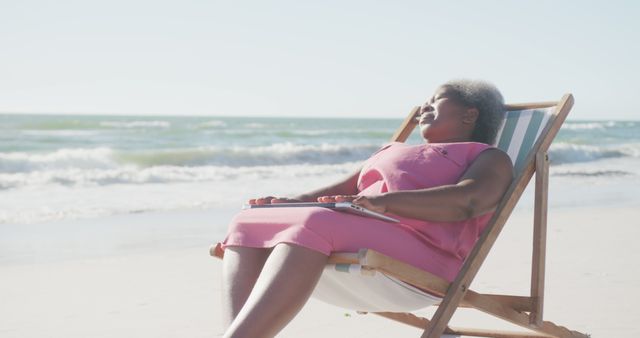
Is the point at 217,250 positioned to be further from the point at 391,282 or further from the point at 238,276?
the point at 391,282

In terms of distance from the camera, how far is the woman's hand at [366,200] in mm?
2699

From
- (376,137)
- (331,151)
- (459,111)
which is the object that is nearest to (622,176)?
(331,151)

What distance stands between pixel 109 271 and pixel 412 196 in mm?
3489

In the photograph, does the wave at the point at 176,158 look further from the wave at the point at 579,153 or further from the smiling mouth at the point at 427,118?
the smiling mouth at the point at 427,118

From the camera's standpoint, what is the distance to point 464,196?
2893mm

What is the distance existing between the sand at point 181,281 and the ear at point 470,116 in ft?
4.04

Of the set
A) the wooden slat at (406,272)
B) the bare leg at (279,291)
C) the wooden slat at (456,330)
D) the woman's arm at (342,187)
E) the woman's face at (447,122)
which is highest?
the woman's face at (447,122)

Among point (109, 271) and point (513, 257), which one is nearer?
point (109, 271)

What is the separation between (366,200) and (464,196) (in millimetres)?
371

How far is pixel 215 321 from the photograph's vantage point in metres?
4.42

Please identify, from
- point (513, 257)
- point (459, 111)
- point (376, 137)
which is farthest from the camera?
point (376, 137)

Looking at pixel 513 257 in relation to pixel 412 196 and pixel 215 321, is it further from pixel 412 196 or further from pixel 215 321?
pixel 412 196

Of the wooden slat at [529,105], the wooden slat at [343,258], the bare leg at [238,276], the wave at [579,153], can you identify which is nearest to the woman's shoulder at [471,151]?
the wooden slat at [529,105]

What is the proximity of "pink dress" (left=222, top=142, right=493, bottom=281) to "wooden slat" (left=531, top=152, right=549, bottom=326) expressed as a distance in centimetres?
19
